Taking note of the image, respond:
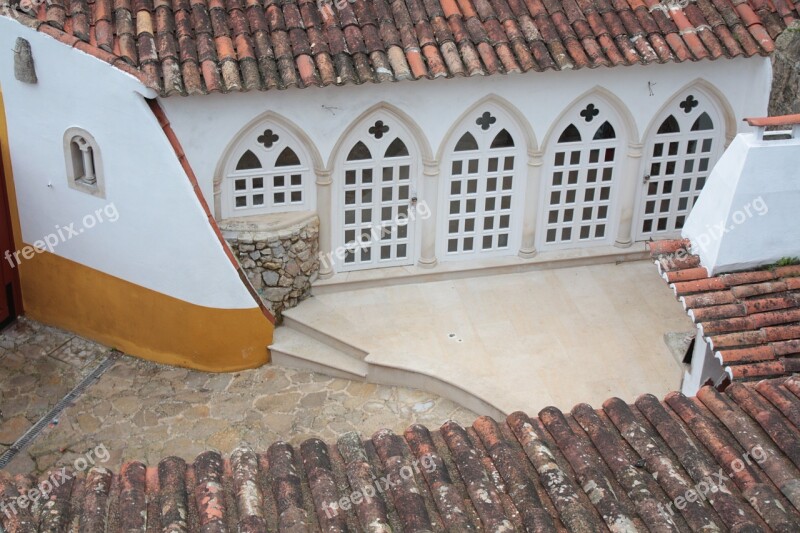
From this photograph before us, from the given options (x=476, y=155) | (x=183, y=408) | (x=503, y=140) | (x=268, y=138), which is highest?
(x=268, y=138)

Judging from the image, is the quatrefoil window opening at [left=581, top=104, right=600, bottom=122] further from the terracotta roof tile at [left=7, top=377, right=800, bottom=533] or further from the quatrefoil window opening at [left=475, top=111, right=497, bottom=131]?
the terracotta roof tile at [left=7, top=377, right=800, bottom=533]

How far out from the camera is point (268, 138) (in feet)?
49.2

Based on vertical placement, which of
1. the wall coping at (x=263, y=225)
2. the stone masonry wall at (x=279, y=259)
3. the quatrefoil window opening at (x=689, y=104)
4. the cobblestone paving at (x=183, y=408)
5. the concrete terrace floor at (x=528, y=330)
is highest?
the quatrefoil window opening at (x=689, y=104)

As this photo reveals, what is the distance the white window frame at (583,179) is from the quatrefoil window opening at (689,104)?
104cm

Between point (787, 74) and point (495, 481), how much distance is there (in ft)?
28.2

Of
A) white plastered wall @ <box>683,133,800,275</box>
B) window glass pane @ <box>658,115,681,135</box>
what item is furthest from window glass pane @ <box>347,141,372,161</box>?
white plastered wall @ <box>683,133,800,275</box>

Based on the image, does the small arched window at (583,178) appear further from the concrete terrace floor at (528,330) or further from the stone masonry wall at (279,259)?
the stone masonry wall at (279,259)

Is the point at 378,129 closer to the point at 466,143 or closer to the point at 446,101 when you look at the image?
the point at 446,101

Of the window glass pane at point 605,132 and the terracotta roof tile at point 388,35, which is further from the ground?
the terracotta roof tile at point 388,35

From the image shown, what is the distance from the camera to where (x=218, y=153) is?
14.6 m

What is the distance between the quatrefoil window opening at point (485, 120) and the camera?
15.7 metres

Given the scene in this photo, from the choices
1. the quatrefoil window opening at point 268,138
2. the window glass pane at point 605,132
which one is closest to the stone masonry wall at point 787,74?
the window glass pane at point 605,132

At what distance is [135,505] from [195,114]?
314 inches

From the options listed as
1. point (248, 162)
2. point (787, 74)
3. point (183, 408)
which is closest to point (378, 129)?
point (248, 162)
